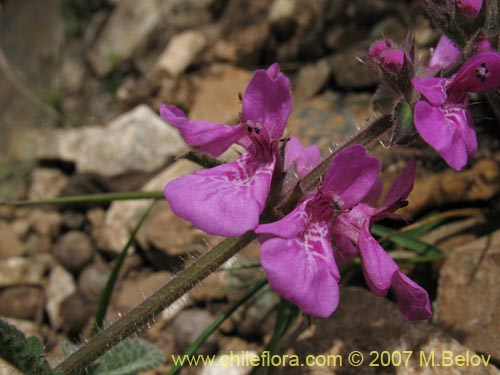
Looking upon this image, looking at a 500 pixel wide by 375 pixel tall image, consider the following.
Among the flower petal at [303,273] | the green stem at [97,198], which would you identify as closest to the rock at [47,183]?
the green stem at [97,198]

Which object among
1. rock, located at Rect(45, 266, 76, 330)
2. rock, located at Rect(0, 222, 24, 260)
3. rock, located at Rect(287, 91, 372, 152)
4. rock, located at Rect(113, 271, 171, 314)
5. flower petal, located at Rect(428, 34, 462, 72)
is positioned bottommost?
rock, located at Rect(45, 266, 76, 330)

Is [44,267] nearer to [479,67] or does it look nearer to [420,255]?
[420,255]

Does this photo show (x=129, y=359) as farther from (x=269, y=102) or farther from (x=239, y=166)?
(x=269, y=102)

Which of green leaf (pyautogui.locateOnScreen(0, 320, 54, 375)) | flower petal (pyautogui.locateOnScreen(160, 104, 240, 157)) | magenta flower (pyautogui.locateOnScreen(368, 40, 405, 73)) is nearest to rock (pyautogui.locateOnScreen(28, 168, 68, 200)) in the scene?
green leaf (pyautogui.locateOnScreen(0, 320, 54, 375))

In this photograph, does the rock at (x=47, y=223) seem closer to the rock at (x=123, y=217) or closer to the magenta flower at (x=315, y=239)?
the rock at (x=123, y=217)

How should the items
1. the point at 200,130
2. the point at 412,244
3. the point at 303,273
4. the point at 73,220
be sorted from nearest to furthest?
the point at 303,273 < the point at 200,130 < the point at 412,244 < the point at 73,220

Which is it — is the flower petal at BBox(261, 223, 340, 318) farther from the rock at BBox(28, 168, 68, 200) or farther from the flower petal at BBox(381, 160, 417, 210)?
the rock at BBox(28, 168, 68, 200)

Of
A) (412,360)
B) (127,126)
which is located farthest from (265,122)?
(127,126)

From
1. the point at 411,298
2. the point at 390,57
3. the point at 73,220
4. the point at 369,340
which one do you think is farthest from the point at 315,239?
the point at 73,220
